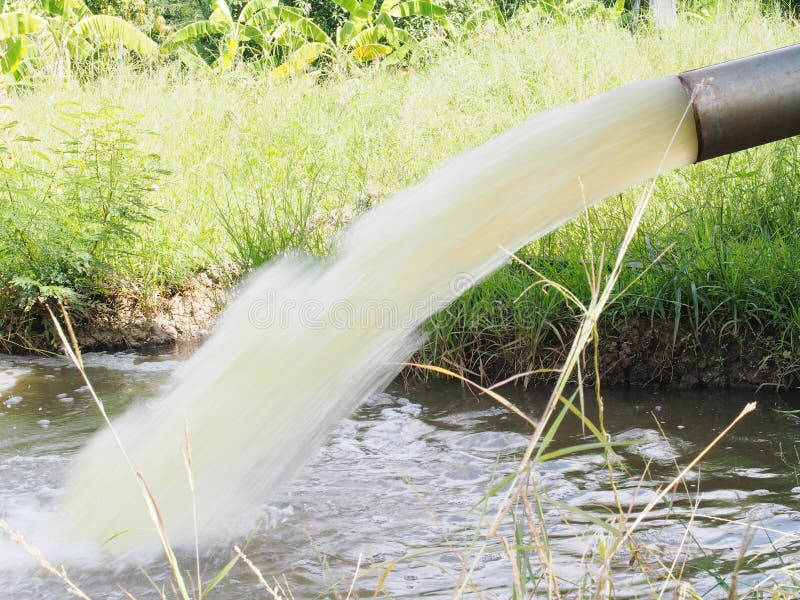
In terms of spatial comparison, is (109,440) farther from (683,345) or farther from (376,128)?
(376,128)

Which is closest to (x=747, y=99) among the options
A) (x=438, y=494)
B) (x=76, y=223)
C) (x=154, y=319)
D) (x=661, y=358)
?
(x=438, y=494)

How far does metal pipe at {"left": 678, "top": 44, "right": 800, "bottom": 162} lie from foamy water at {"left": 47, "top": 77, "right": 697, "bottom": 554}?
3.4 inches

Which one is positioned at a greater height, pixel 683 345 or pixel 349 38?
pixel 349 38

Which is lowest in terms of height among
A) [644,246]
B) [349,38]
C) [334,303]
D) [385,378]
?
[385,378]

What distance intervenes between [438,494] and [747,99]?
167cm

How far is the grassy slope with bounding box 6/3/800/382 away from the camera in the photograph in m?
4.07

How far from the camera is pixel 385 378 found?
4270mm

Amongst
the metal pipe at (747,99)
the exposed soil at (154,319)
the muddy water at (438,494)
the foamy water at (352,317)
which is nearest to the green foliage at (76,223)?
the exposed soil at (154,319)

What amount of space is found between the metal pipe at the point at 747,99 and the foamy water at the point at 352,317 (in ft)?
0.28

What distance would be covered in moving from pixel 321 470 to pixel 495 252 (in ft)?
4.31

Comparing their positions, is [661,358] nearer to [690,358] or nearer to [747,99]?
[690,358]

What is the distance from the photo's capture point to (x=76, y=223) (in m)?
5.22

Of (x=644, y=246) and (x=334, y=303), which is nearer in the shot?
(x=334, y=303)

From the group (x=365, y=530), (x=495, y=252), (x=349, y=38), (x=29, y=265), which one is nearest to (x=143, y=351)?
(x=29, y=265)
